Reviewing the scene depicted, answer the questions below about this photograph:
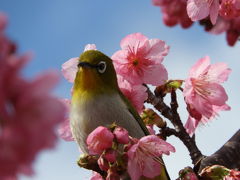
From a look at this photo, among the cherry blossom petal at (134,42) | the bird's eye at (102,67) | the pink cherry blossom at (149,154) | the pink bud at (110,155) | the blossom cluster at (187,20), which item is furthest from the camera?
the blossom cluster at (187,20)

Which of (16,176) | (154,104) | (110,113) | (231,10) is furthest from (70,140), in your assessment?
(16,176)

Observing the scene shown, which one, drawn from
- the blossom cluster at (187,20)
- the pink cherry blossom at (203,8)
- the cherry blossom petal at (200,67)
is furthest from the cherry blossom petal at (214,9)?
the blossom cluster at (187,20)

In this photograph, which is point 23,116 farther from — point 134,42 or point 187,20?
point 187,20

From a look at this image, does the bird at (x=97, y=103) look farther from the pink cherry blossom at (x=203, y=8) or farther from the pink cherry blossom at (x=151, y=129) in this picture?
the pink cherry blossom at (x=203, y=8)

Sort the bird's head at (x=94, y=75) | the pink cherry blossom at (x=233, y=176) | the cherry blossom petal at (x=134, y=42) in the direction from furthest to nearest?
the cherry blossom petal at (x=134, y=42)
the bird's head at (x=94, y=75)
the pink cherry blossom at (x=233, y=176)

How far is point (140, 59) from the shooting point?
2.80 m

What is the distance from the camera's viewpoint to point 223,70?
278cm

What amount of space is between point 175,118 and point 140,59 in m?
0.49

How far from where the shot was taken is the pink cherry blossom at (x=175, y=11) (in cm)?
456

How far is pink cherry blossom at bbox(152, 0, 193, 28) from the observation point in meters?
4.56

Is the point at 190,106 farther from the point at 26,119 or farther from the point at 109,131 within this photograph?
the point at 26,119

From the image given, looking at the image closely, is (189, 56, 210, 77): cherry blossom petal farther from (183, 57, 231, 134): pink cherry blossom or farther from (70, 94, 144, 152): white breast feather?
(70, 94, 144, 152): white breast feather

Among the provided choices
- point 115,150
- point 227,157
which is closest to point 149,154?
point 115,150

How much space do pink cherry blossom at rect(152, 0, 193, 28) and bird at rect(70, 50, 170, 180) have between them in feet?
6.45
